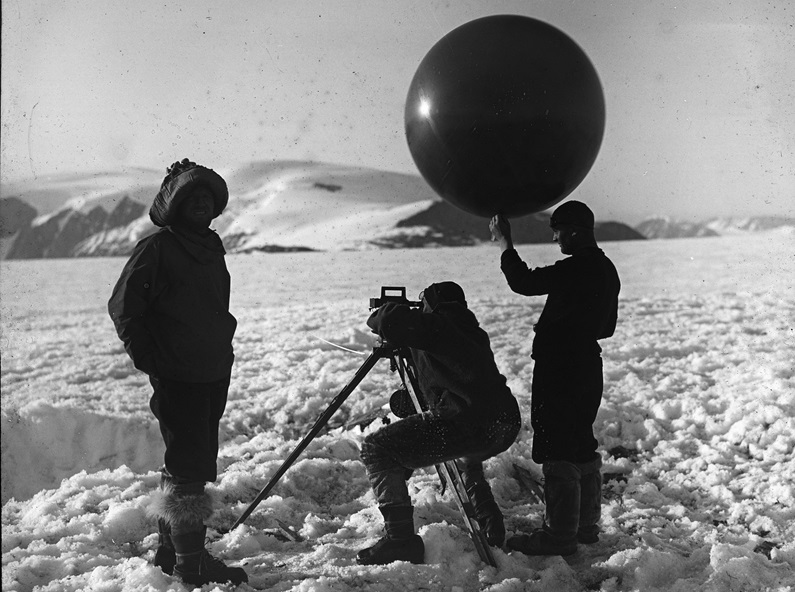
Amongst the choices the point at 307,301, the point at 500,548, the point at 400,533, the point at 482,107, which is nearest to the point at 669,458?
the point at 500,548

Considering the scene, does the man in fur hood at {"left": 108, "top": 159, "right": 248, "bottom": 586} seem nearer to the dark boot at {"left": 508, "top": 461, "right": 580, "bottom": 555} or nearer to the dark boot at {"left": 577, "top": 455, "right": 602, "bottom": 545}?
the dark boot at {"left": 508, "top": 461, "right": 580, "bottom": 555}

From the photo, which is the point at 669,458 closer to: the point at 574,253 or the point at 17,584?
the point at 574,253

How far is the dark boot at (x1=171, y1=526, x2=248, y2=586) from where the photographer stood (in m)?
3.03

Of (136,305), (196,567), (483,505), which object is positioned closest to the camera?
(136,305)

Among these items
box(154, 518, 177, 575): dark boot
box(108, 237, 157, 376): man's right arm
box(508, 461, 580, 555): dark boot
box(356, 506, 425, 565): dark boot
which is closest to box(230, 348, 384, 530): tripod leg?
box(154, 518, 177, 575): dark boot

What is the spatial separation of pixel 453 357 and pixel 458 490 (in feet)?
2.54

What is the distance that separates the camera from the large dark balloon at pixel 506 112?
3.24 metres

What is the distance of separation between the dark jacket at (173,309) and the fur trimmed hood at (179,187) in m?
0.09

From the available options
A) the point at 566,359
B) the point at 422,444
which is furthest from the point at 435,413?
the point at 566,359

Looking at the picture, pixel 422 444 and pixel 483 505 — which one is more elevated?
pixel 422 444

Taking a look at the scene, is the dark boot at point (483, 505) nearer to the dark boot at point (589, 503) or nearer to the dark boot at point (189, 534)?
the dark boot at point (589, 503)

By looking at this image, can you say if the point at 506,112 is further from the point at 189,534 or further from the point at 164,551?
the point at 164,551

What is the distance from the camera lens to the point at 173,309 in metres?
3.04

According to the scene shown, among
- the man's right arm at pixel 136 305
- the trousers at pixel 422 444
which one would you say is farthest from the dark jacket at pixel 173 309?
the trousers at pixel 422 444
